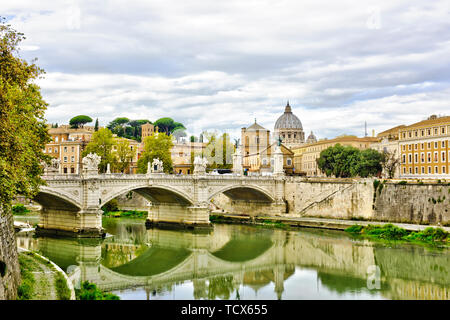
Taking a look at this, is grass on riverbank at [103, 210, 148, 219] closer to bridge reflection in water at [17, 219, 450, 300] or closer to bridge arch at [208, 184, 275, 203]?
bridge arch at [208, 184, 275, 203]

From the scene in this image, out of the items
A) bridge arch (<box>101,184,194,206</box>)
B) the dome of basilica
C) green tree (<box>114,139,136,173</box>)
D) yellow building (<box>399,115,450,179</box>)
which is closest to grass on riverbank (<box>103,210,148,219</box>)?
bridge arch (<box>101,184,194,206</box>)

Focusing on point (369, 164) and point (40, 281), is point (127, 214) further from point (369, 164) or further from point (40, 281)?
point (40, 281)

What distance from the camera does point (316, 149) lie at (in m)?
77.8

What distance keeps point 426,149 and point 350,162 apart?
787 centimetres

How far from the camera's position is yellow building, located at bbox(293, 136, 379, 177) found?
6875 cm

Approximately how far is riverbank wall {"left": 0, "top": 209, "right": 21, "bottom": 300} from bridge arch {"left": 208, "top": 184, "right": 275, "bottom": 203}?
1020 inches

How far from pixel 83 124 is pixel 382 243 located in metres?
69.1

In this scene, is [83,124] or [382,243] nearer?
[382,243]

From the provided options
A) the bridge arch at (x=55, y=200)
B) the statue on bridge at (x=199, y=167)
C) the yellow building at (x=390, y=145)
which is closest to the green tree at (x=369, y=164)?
the yellow building at (x=390, y=145)

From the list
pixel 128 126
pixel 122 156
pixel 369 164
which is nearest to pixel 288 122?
pixel 128 126

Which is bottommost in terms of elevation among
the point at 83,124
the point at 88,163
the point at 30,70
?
the point at 88,163
